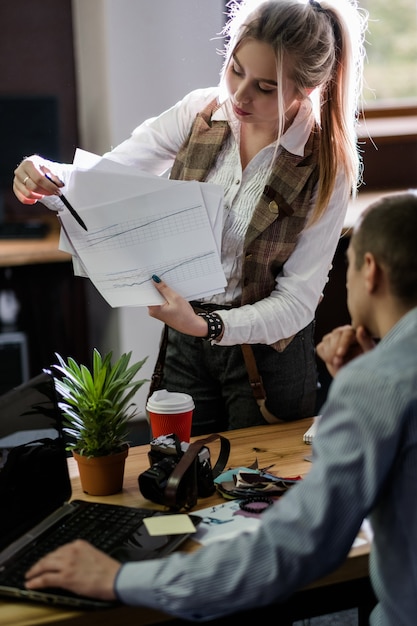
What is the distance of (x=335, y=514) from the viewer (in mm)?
1052

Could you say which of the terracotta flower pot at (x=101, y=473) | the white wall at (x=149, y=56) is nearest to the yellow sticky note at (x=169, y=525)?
the terracotta flower pot at (x=101, y=473)

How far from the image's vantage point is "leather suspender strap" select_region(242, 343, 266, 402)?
1922 mm

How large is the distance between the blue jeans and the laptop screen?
53 centimetres

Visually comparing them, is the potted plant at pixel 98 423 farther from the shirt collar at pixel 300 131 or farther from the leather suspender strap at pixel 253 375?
the shirt collar at pixel 300 131

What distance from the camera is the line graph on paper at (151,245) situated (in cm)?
177

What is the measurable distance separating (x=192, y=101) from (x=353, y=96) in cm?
37

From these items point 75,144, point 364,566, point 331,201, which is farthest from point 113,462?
point 75,144

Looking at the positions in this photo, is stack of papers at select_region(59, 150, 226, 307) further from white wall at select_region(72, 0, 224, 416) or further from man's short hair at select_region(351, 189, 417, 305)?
white wall at select_region(72, 0, 224, 416)

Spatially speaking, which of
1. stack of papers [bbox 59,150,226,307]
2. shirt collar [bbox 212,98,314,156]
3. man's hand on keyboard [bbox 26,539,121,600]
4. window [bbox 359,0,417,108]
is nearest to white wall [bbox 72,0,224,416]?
window [bbox 359,0,417,108]

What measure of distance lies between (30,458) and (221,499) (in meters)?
0.36

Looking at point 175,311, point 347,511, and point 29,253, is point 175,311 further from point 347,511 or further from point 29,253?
point 29,253

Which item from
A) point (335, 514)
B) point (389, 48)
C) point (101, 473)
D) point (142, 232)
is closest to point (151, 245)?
point (142, 232)

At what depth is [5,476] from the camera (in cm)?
135

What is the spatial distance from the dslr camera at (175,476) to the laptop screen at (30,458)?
151 millimetres
